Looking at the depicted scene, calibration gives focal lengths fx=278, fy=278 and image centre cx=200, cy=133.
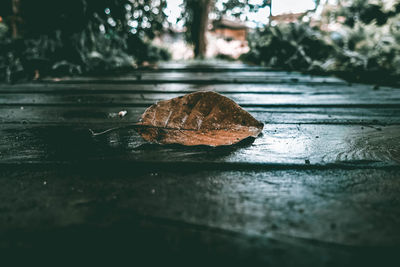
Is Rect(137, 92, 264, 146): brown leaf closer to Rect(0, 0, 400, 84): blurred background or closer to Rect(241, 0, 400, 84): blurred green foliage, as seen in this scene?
Rect(0, 0, 400, 84): blurred background

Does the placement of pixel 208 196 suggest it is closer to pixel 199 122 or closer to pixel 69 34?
pixel 199 122

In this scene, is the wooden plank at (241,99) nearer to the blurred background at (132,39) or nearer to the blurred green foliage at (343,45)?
the blurred background at (132,39)

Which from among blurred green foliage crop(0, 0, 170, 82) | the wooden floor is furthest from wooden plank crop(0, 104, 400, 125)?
blurred green foliage crop(0, 0, 170, 82)

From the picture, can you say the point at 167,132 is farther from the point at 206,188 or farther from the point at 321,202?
the point at 321,202

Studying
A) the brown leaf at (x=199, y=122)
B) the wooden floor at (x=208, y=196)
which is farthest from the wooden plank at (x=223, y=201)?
the brown leaf at (x=199, y=122)

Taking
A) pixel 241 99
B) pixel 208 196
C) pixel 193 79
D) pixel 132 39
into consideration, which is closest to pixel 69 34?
pixel 132 39

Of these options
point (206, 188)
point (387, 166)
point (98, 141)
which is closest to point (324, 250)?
point (206, 188)
